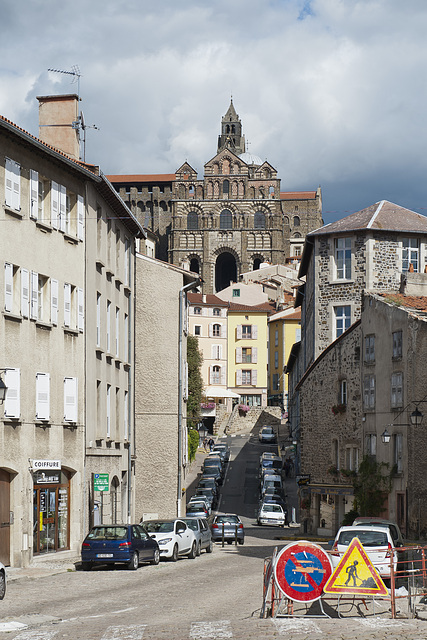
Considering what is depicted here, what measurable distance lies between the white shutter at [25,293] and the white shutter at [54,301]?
1591mm

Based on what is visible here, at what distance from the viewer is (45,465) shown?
1114 inches

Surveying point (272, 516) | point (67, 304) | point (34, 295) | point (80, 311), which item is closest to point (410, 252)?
point (272, 516)

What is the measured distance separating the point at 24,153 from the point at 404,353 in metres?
16.3

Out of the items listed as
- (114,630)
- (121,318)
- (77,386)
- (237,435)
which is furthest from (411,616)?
(237,435)

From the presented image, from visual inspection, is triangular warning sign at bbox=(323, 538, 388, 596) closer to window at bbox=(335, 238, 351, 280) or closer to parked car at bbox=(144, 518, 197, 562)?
parked car at bbox=(144, 518, 197, 562)

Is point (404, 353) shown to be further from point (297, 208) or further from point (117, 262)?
point (297, 208)

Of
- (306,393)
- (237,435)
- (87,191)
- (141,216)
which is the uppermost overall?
(141,216)

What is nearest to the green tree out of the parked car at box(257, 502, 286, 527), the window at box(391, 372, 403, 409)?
the parked car at box(257, 502, 286, 527)

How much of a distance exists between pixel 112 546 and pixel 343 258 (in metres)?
27.8

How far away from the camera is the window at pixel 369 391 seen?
135ft

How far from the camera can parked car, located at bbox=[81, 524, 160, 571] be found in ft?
83.1

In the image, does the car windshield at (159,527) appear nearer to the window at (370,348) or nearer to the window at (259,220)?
the window at (370,348)

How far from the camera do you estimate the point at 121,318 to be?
3894 cm

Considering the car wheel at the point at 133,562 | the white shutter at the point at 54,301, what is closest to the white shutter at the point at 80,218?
the white shutter at the point at 54,301
